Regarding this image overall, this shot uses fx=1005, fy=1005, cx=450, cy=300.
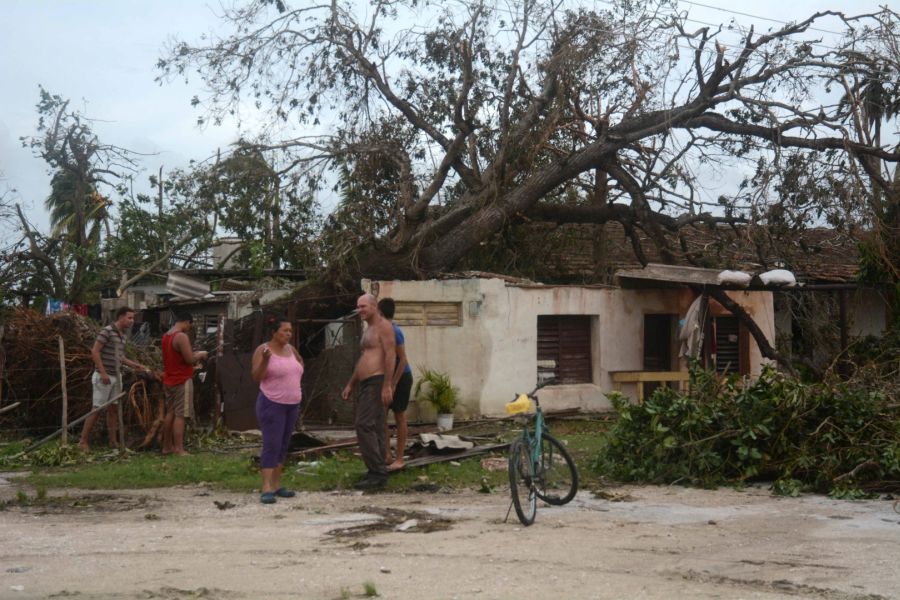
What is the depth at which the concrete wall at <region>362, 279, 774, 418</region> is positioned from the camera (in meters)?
16.4

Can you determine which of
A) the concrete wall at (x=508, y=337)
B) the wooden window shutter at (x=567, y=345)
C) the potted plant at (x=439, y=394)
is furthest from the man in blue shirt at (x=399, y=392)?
the wooden window shutter at (x=567, y=345)

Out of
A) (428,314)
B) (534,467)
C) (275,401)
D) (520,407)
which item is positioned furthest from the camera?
(428,314)

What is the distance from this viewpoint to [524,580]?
625 centimetres

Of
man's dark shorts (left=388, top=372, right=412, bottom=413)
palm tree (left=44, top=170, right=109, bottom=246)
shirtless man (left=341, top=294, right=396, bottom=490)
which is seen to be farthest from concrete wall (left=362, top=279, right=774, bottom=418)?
palm tree (left=44, top=170, right=109, bottom=246)

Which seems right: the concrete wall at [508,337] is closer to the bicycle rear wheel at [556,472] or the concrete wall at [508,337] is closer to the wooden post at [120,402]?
the wooden post at [120,402]

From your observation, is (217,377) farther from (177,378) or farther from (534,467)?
(534,467)

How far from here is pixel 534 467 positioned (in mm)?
8570

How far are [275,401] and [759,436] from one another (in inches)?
195

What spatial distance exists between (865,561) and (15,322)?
39.4ft

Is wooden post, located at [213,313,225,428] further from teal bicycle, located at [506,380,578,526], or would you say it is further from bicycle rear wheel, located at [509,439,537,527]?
bicycle rear wheel, located at [509,439,537,527]

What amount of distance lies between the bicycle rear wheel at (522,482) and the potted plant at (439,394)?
711cm

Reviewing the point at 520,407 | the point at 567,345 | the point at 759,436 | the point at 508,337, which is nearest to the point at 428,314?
the point at 508,337

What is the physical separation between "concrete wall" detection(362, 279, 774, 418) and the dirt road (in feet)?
21.6

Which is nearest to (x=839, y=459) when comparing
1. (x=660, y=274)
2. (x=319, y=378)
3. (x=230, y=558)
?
(x=230, y=558)
